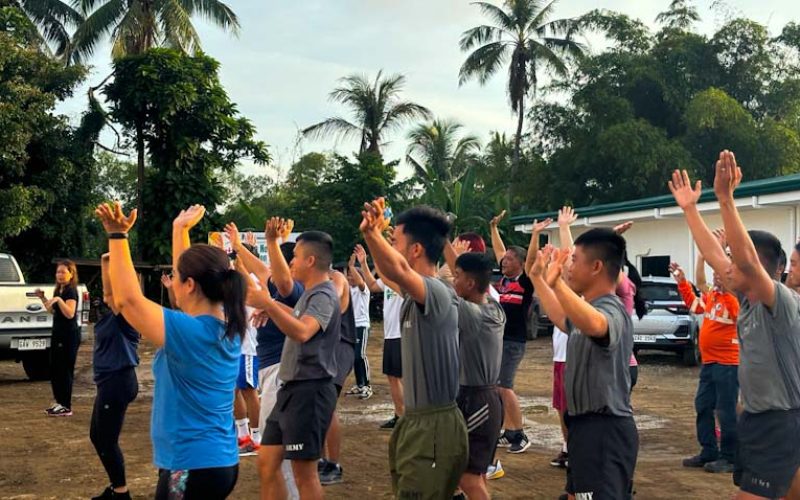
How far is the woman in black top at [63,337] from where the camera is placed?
10.9 m

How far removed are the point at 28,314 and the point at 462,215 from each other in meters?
17.8

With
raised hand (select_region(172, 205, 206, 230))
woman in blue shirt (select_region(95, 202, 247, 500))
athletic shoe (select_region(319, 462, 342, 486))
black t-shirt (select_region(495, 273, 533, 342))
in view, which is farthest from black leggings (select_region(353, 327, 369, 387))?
woman in blue shirt (select_region(95, 202, 247, 500))

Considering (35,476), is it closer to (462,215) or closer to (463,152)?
(462,215)

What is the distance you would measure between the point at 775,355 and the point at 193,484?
10.3 feet

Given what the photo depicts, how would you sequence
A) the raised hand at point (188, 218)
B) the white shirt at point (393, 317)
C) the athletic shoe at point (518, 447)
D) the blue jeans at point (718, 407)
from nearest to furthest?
the raised hand at point (188, 218), the blue jeans at point (718, 407), the athletic shoe at point (518, 447), the white shirt at point (393, 317)

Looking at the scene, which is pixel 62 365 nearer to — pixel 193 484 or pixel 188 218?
pixel 188 218

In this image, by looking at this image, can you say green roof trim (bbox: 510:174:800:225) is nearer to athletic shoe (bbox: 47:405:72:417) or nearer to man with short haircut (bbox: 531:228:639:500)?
athletic shoe (bbox: 47:405:72:417)

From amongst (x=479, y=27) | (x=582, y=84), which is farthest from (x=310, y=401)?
(x=479, y=27)

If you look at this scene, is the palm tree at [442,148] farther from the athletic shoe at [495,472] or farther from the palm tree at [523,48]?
the athletic shoe at [495,472]

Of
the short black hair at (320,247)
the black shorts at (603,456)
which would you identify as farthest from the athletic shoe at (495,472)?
the black shorts at (603,456)

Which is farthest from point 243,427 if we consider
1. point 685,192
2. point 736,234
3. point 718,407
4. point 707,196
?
point 707,196

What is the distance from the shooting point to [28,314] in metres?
13.8

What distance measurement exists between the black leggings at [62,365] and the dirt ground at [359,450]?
13.8 inches

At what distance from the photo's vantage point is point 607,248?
430 centimetres
